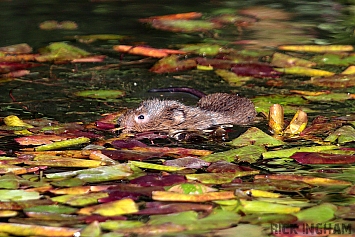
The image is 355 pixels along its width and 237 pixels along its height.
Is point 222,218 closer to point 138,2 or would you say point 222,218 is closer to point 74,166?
point 74,166

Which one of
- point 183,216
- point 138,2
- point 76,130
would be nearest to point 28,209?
point 183,216

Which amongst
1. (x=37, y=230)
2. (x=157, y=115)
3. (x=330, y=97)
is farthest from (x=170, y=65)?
(x=37, y=230)

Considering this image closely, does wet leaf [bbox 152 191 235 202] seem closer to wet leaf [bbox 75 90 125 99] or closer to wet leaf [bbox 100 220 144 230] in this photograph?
wet leaf [bbox 100 220 144 230]

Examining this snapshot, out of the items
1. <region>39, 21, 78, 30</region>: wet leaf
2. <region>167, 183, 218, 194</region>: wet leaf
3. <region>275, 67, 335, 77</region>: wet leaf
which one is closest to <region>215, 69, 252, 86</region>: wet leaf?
<region>275, 67, 335, 77</region>: wet leaf

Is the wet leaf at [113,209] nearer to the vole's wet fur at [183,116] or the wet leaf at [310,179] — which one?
the wet leaf at [310,179]

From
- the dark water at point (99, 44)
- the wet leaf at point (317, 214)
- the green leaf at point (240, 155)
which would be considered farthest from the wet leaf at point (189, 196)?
the dark water at point (99, 44)

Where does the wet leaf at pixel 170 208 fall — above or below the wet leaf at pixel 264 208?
above
